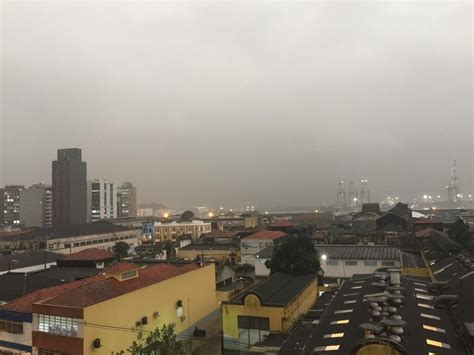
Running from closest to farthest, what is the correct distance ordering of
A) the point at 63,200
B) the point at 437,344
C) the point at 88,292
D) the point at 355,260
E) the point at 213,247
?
the point at 437,344 < the point at 88,292 < the point at 355,260 < the point at 213,247 < the point at 63,200

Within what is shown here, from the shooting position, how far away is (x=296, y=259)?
26.9 meters

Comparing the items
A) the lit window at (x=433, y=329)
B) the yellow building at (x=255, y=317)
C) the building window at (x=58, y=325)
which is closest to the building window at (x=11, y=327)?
the building window at (x=58, y=325)

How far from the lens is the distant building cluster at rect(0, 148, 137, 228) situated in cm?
10181

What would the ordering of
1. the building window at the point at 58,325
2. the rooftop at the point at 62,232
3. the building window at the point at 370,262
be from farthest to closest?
the rooftop at the point at 62,232 → the building window at the point at 370,262 → the building window at the point at 58,325

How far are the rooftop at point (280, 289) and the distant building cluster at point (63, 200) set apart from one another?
88468 millimetres

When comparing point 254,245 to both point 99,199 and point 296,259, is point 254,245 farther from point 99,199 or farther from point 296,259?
point 99,199

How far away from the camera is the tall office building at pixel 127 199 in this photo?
131m

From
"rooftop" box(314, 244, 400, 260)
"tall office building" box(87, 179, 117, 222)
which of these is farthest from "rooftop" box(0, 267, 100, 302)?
"tall office building" box(87, 179, 117, 222)

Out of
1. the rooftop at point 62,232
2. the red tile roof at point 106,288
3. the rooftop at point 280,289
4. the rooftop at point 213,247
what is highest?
the red tile roof at point 106,288

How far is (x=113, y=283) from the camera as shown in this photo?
1767 centimetres

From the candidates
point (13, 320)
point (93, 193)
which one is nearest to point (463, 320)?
point (13, 320)

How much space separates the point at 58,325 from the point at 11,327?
3.10 metres

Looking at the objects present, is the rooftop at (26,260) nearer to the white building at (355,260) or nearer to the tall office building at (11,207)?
the white building at (355,260)

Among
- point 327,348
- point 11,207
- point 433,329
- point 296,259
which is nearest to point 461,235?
point 296,259
